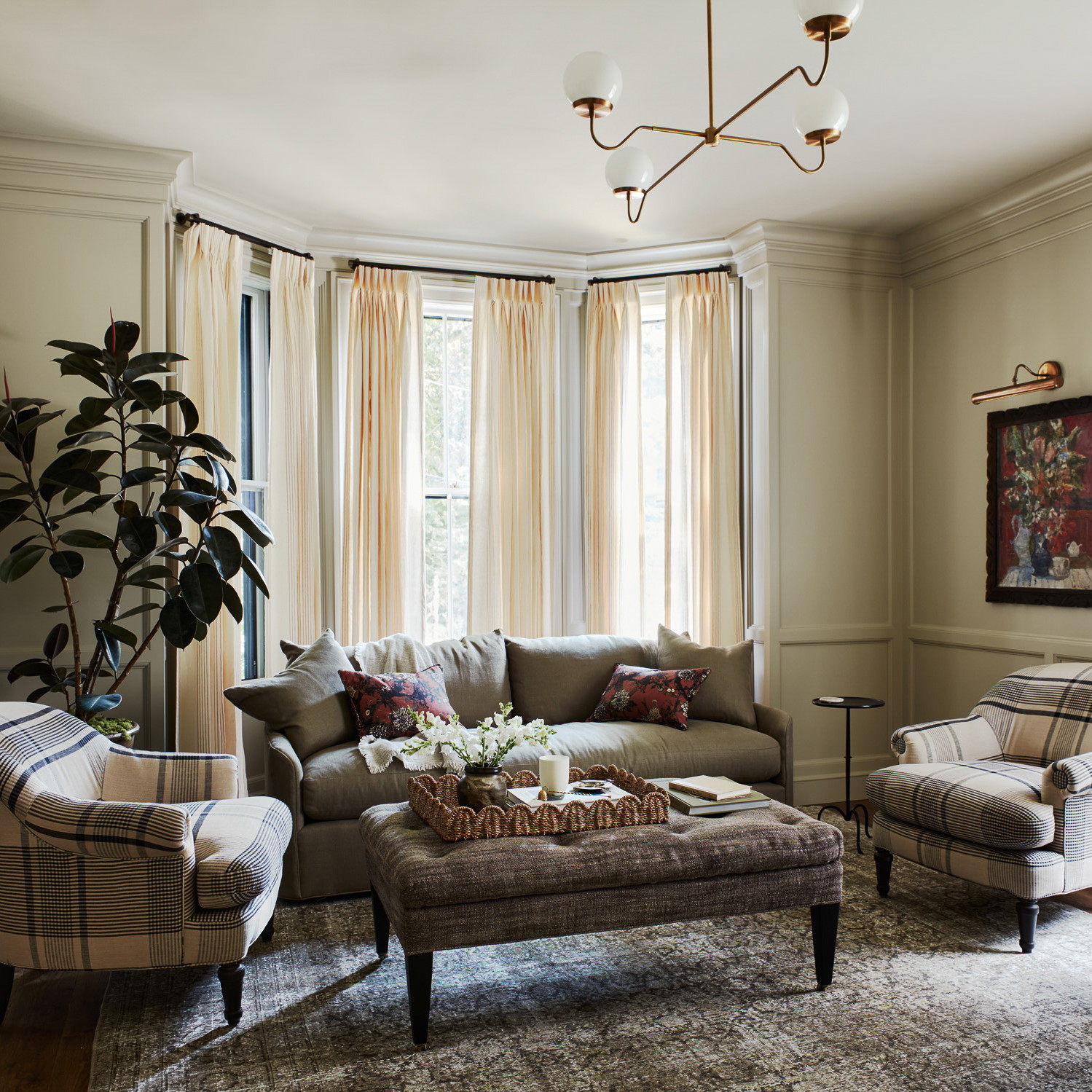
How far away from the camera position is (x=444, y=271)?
16.6ft

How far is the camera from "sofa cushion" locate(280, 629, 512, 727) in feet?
13.9

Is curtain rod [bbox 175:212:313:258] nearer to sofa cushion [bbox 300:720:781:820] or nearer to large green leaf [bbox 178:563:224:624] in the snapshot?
large green leaf [bbox 178:563:224:624]

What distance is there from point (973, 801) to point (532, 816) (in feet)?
4.89

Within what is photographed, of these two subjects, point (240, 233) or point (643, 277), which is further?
point (643, 277)

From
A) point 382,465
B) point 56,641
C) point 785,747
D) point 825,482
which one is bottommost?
point 785,747

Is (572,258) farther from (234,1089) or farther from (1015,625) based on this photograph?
(234,1089)

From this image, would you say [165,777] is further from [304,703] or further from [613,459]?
[613,459]

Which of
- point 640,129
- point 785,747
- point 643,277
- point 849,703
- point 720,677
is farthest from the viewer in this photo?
point 643,277

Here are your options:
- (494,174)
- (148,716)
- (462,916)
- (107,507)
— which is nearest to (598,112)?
(494,174)

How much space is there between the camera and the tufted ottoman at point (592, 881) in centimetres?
239

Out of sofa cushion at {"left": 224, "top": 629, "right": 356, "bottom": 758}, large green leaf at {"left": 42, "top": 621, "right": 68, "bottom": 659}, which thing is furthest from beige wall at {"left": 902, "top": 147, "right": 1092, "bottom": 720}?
large green leaf at {"left": 42, "top": 621, "right": 68, "bottom": 659}

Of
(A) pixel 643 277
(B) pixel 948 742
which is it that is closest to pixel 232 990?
(B) pixel 948 742

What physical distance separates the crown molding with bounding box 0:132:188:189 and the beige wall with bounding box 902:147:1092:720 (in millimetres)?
3647

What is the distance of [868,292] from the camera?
5.04 m
